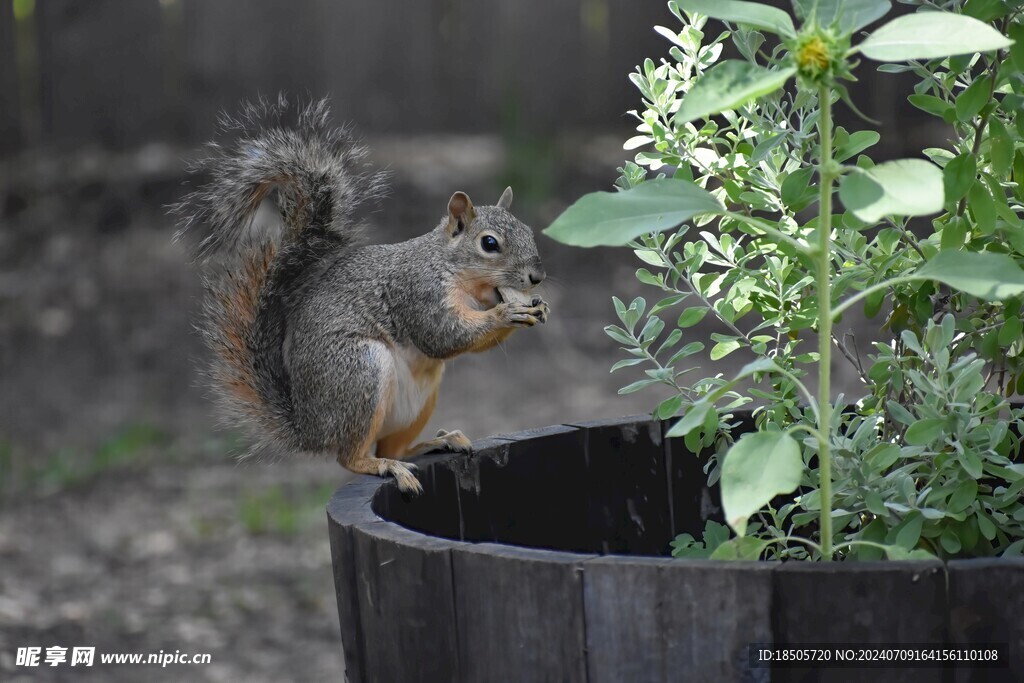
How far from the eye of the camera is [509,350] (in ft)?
12.1

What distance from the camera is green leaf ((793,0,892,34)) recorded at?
2.57ft

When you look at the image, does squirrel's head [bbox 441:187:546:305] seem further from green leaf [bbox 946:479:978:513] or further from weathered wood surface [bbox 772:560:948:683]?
weathered wood surface [bbox 772:560:948:683]

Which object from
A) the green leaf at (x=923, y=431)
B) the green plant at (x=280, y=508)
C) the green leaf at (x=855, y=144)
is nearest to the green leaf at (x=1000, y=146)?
the green leaf at (x=855, y=144)

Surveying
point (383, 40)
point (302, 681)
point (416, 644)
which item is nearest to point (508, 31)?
point (383, 40)

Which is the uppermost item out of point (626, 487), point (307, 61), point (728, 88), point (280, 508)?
point (307, 61)

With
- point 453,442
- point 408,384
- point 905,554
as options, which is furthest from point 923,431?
point 408,384

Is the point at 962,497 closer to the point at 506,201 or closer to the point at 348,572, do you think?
the point at 348,572

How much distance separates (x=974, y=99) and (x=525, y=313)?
0.64m

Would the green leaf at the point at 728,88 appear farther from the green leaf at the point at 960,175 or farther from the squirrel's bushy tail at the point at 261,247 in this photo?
the squirrel's bushy tail at the point at 261,247

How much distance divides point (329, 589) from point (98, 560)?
0.54 metres

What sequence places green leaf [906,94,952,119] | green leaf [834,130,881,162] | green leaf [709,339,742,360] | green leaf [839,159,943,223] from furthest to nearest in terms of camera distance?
green leaf [709,339,742,360]
green leaf [906,94,952,119]
green leaf [834,130,881,162]
green leaf [839,159,943,223]

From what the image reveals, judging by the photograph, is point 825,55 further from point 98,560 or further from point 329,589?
point 98,560

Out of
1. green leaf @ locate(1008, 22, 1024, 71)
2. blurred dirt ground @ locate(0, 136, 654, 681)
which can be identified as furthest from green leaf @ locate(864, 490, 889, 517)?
blurred dirt ground @ locate(0, 136, 654, 681)

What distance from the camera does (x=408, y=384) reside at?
5.08 ft
